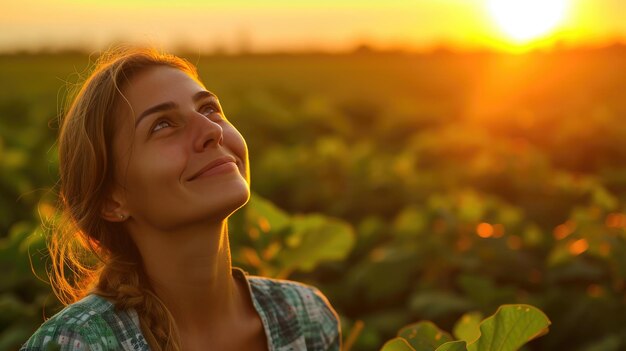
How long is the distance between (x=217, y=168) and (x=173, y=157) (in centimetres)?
10

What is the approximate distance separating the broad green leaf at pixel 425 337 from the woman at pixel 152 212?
45 centimetres

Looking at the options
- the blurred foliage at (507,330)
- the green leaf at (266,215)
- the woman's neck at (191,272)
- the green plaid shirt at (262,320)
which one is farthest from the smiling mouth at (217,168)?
the green leaf at (266,215)

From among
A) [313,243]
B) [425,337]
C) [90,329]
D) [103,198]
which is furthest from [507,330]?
[313,243]

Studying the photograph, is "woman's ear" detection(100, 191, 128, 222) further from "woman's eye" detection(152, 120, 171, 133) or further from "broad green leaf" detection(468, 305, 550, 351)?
"broad green leaf" detection(468, 305, 550, 351)

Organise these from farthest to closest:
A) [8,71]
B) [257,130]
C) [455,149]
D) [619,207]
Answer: [8,71]
[257,130]
[455,149]
[619,207]

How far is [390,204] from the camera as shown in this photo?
4379 mm

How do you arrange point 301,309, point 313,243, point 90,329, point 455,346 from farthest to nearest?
point 313,243
point 301,309
point 90,329
point 455,346

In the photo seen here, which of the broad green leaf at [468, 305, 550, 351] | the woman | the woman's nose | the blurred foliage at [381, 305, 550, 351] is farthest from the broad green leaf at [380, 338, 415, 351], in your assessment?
the woman's nose

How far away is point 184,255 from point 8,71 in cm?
1562

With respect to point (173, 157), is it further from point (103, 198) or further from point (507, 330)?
point (507, 330)

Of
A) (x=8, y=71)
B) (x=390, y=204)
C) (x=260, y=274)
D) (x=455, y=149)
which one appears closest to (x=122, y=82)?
(x=260, y=274)

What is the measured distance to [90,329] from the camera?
1857mm

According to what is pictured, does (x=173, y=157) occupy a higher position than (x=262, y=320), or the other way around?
(x=173, y=157)

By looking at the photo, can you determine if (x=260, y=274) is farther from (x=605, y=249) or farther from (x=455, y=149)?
(x=455, y=149)
